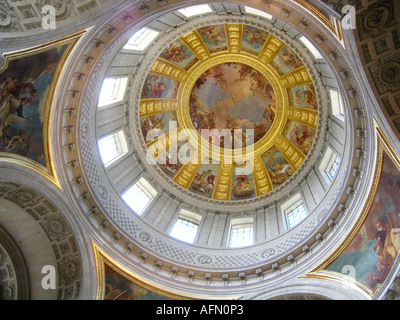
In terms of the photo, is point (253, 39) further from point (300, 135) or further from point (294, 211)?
point (294, 211)

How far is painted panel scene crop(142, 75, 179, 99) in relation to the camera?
75.0 feet

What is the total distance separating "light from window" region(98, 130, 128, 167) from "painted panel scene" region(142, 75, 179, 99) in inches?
143

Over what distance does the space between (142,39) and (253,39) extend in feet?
26.0

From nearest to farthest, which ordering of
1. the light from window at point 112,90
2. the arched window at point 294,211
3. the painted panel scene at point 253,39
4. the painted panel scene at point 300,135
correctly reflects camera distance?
the light from window at point 112,90, the arched window at point 294,211, the painted panel scene at point 253,39, the painted panel scene at point 300,135

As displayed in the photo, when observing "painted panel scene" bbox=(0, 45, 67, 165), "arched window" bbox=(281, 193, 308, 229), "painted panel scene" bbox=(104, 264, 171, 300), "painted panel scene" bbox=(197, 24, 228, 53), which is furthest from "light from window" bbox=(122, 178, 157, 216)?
"painted panel scene" bbox=(197, 24, 228, 53)

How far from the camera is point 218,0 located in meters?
12.7

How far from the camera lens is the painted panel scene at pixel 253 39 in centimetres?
2256

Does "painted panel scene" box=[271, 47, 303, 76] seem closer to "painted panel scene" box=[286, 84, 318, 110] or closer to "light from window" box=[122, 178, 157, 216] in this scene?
"painted panel scene" box=[286, 84, 318, 110]

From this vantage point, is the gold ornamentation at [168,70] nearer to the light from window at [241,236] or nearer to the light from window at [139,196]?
the light from window at [139,196]

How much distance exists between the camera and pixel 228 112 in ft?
94.9

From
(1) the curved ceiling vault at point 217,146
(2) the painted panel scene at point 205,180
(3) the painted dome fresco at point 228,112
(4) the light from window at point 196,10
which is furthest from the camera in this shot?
(2) the painted panel scene at point 205,180

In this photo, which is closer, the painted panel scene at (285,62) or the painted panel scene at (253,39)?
the painted panel scene at (285,62)

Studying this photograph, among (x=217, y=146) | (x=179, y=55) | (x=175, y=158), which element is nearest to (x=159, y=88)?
(x=179, y=55)

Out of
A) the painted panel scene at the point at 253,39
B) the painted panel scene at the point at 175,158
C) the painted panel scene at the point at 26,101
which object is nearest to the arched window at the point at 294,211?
the painted panel scene at the point at 175,158
